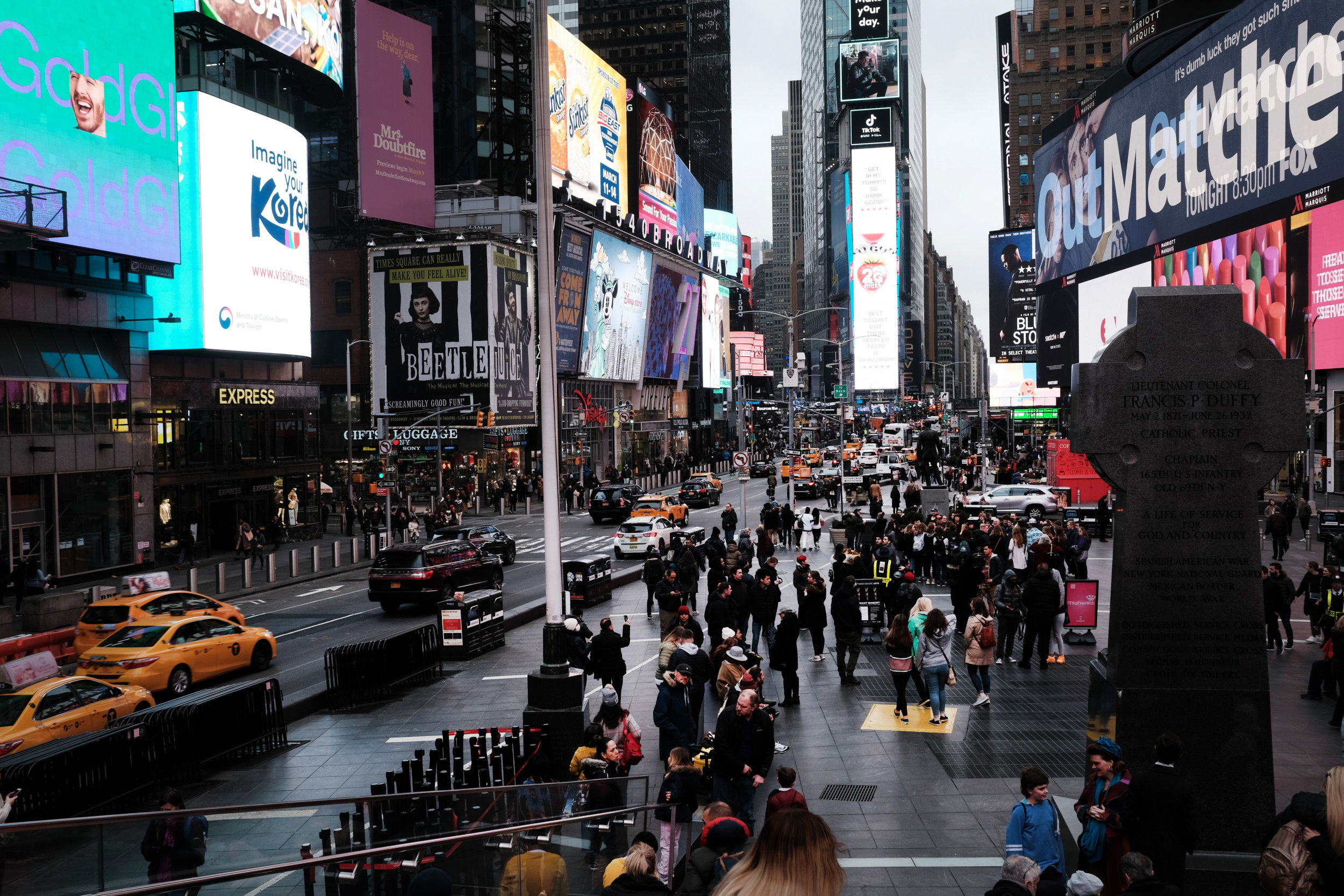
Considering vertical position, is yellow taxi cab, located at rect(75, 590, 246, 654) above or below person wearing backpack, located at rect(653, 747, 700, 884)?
below

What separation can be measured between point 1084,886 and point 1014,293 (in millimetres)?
86791

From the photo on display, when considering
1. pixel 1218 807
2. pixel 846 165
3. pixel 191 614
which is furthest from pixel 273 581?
pixel 846 165

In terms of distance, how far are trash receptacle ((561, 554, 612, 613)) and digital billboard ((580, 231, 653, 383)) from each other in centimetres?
4647

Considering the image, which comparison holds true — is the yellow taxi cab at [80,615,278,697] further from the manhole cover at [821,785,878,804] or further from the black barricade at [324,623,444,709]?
the manhole cover at [821,785,878,804]

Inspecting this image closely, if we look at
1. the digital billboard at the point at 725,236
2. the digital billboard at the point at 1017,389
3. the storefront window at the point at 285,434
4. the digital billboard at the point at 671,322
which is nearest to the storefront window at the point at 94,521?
the storefront window at the point at 285,434

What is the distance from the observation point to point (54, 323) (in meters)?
35.5

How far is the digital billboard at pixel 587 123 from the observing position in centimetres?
6938

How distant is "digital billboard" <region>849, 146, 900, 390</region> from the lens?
189m

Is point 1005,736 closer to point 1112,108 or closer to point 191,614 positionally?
point 191,614

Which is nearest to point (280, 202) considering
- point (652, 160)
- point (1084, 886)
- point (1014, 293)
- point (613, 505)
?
point (613, 505)

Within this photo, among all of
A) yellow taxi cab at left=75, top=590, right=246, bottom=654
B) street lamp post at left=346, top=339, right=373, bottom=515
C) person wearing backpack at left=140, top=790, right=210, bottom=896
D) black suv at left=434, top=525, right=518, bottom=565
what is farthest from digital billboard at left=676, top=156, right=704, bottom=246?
person wearing backpack at left=140, top=790, right=210, bottom=896

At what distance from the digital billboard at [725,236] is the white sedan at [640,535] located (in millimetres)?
114473

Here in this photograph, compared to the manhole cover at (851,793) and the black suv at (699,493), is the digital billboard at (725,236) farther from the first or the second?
the manhole cover at (851,793)

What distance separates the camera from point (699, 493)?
58594 mm
